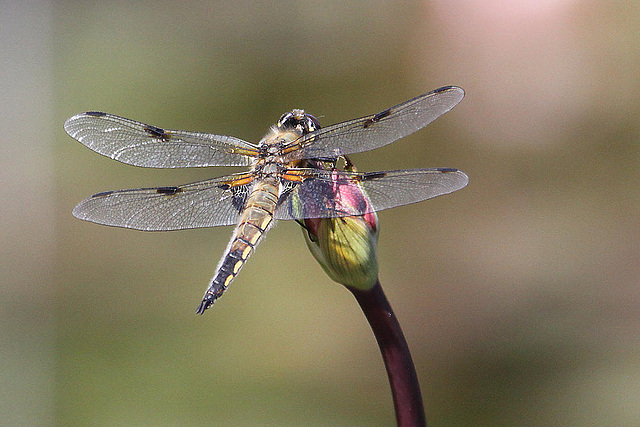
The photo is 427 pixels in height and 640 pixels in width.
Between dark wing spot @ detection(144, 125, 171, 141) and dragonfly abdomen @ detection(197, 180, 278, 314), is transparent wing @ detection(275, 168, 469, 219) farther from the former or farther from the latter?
dark wing spot @ detection(144, 125, 171, 141)

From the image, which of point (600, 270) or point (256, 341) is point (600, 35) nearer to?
point (600, 270)

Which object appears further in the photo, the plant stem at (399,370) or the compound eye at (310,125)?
the compound eye at (310,125)

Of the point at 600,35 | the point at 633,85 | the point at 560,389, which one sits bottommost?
the point at 560,389

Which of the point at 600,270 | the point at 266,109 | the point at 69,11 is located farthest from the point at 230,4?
the point at 600,270

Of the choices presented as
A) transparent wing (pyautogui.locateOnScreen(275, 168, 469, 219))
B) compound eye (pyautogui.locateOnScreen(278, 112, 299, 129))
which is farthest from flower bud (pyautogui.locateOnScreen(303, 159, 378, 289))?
compound eye (pyautogui.locateOnScreen(278, 112, 299, 129))

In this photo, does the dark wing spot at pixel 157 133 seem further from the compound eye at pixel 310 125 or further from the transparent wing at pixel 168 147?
the compound eye at pixel 310 125

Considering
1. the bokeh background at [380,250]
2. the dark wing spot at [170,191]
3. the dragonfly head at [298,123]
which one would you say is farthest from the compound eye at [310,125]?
the bokeh background at [380,250]
